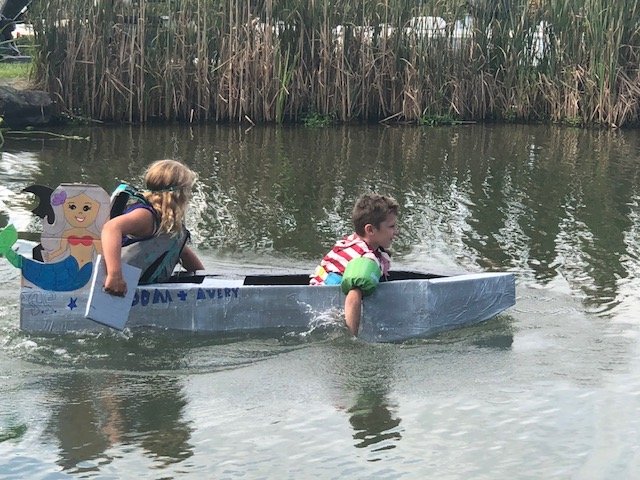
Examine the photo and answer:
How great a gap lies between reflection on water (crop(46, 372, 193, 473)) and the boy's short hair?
4.80ft

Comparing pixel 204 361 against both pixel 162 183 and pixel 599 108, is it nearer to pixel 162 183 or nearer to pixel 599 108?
pixel 162 183

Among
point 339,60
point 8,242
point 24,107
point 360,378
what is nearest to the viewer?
point 360,378

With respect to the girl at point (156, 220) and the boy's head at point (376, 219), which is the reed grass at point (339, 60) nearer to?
the girl at point (156, 220)

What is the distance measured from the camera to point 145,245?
20.9 feet

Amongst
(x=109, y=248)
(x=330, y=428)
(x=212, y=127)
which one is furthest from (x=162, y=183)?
(x=212, y=127)

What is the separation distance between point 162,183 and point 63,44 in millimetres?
9588

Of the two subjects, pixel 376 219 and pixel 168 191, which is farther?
pixel 376 219

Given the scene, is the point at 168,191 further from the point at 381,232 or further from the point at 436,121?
the point at 436,121

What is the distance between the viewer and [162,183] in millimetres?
6344

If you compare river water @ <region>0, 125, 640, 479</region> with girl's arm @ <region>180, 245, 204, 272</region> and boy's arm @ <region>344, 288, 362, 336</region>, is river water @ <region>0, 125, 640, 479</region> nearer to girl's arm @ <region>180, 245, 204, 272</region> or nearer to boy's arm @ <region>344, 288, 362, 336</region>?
boy's arm @ <region>344, 288, 362, 336</region>

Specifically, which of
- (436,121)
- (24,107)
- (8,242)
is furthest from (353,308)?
(436,121)

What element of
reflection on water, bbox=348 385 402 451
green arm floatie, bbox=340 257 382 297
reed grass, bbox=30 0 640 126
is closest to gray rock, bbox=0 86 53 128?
reed grass, bbox=30 0 640 126

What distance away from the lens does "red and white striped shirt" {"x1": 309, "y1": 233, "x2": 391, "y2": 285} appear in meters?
6.50

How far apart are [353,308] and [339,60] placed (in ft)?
33.1
